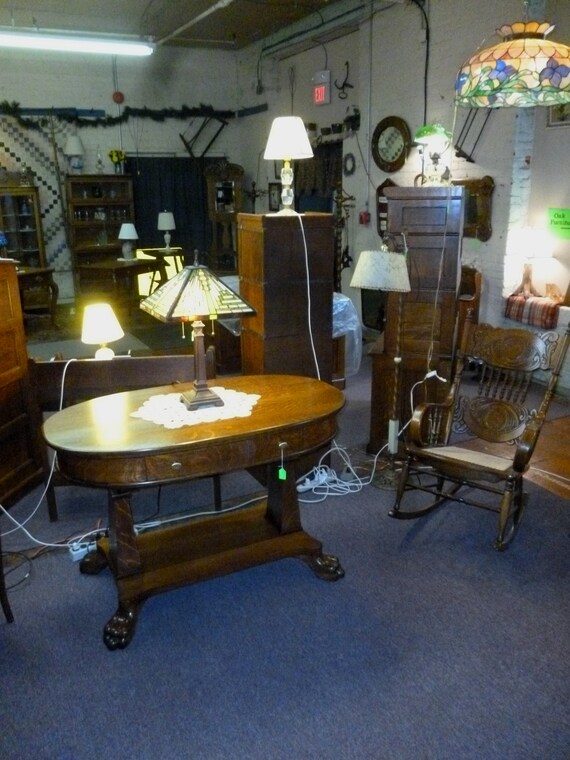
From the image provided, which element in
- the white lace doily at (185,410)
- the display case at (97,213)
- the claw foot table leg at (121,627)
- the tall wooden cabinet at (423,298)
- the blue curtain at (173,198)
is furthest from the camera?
the blue curtain at (173,198)

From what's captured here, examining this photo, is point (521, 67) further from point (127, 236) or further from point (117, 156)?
point (117, 156)

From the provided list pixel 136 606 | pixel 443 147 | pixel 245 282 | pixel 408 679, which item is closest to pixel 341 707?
pixel 408 679

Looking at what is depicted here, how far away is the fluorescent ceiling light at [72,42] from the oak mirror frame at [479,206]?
3.76 meters

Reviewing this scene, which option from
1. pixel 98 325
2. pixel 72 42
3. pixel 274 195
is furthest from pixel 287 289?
pixel 274 195

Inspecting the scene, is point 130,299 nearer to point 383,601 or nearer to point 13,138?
point 13,138

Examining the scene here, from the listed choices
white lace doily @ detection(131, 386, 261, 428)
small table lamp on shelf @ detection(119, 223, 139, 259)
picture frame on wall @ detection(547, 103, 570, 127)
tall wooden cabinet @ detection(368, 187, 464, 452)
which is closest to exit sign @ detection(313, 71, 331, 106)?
small table lamp on shelf @ detection(119, 223, 139, 259)

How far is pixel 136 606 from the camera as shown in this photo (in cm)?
233

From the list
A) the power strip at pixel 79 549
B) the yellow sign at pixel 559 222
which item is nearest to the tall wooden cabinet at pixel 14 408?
the power strip at pixel 79 549

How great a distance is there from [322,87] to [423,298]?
4809mm

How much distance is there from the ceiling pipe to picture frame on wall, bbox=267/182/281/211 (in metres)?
2.17

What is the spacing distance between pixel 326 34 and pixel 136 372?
18.6 ft

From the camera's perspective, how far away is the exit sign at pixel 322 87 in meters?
7.21

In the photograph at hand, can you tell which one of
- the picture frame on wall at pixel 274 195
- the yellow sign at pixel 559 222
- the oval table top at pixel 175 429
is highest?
the picture frame on wall at pixel 274 195

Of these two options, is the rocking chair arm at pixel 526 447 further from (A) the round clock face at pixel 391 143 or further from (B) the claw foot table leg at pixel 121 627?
(A) the round clock face at pixel 391 143
